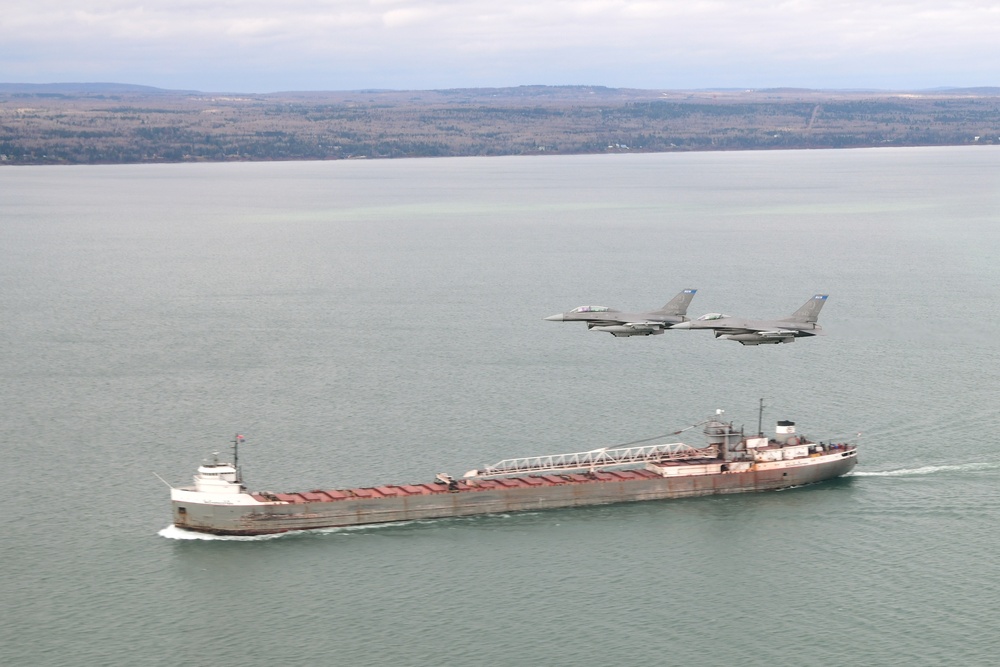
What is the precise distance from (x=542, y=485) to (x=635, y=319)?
68.5 ft

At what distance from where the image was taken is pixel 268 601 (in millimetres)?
87062

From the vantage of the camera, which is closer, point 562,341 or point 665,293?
point 562,341

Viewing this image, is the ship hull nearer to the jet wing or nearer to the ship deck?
the ship deck

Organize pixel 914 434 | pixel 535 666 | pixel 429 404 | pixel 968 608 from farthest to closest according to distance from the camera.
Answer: pixel 429 404 < pixel 914 434 < pixel 968 608 < pixel 535 666

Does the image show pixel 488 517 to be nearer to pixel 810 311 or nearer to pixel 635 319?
pixel 635 319

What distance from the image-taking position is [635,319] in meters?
117

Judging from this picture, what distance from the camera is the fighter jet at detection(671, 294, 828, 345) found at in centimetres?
11706

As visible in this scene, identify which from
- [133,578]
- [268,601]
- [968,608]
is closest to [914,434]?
[968,608]

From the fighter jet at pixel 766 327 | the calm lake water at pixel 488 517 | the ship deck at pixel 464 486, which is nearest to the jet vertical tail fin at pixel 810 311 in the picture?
the fighter jet at pixel 766 327

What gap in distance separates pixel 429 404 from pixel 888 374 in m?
51.0

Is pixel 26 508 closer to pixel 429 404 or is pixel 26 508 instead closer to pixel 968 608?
pixel 429 404

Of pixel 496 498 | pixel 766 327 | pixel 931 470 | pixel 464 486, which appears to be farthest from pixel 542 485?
pixel 931 470

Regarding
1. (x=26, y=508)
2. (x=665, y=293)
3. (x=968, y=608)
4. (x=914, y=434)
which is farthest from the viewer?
(x=665, y=293)

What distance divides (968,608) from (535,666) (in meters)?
29.6
